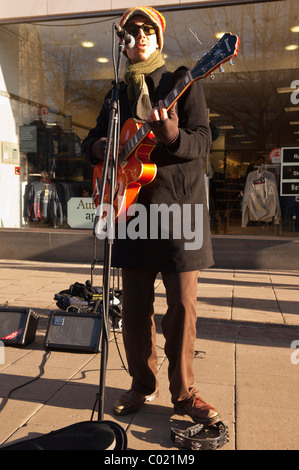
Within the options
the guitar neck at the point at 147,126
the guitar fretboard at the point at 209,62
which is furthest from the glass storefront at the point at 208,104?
the guitar fretboard at the point at 209,62

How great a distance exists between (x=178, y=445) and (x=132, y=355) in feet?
1.82

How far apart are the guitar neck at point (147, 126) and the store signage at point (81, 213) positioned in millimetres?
5890

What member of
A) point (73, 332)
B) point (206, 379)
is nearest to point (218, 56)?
point (206, 379)

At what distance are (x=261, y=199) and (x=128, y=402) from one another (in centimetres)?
587

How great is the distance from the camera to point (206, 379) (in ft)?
10.6

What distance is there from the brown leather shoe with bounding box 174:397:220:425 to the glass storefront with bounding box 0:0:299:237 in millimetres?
5462

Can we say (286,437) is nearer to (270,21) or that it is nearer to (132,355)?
(132,355)

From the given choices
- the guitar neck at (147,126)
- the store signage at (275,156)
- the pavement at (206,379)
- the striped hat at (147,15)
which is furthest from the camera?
the store signage at (275,156)

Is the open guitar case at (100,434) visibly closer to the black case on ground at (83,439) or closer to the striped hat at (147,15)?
the black case on ground at (83,439)

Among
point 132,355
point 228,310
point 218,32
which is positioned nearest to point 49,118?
point 218,32

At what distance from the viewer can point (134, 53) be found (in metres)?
2.49

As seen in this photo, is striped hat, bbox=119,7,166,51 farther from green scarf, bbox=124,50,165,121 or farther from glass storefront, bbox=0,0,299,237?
glass storefront, bbox=0,0,299,237

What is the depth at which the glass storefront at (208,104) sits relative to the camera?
7613mm

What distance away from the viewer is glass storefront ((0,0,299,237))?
7.61 meters
